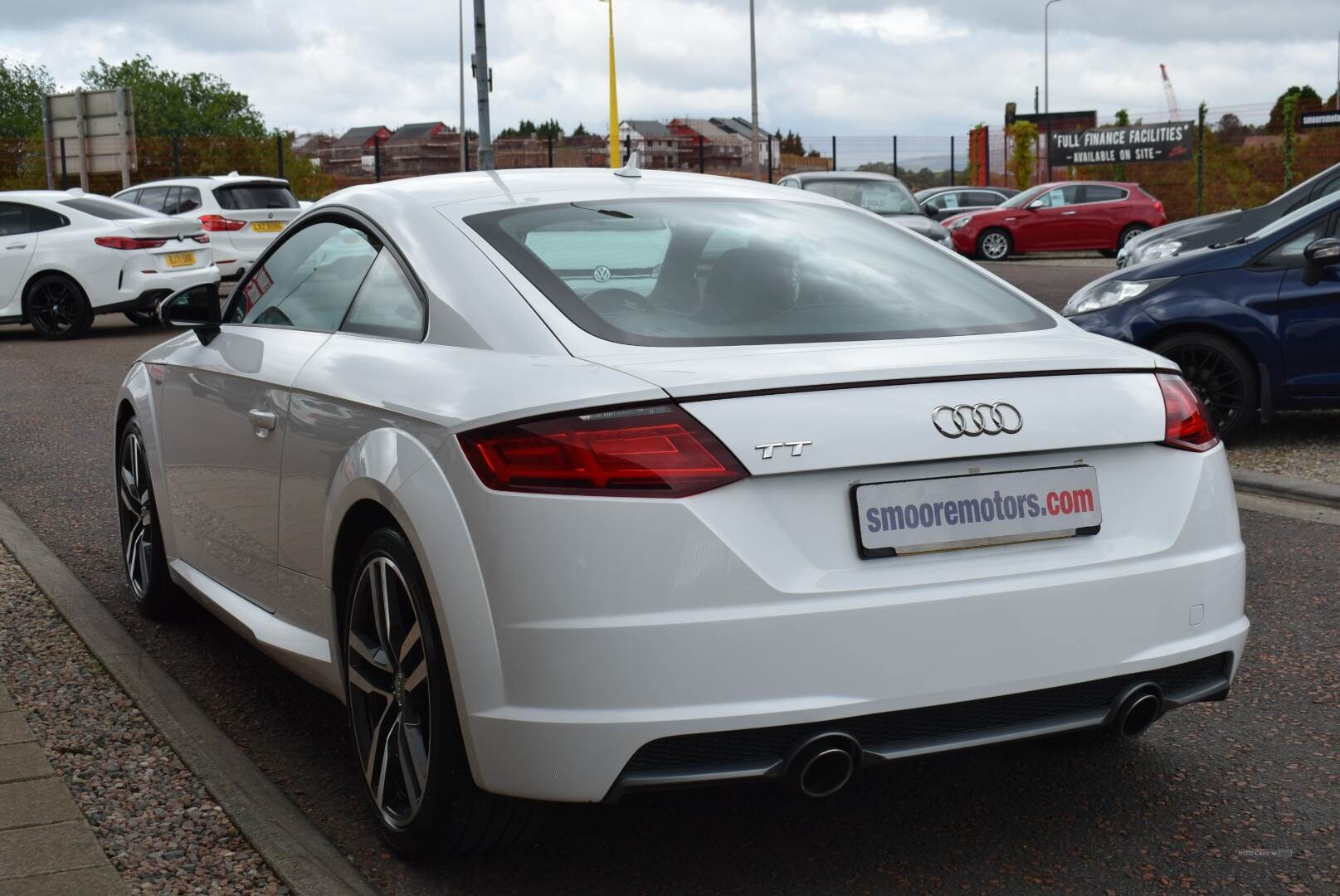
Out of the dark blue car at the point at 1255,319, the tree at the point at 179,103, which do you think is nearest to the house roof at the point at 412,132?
the tree at the point at 179,103

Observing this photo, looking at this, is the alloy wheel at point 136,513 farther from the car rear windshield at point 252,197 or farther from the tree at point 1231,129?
the tree at point 1231,129

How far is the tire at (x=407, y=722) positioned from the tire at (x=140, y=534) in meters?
1.87

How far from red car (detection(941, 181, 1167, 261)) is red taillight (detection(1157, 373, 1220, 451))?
88.8 ft

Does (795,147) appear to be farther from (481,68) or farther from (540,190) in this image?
(540,190)

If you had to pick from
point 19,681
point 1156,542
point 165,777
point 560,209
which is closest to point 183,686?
point 19,681

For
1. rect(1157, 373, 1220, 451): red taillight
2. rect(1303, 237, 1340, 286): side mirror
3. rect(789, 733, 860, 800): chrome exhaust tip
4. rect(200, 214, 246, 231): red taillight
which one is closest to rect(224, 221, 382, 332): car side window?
rect(789, 733, 860, 800): chrome exhaust tip

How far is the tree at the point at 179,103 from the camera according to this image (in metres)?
104

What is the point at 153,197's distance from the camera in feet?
72.2

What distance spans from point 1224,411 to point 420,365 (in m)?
6.38

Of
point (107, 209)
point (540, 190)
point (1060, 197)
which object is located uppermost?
point (1060, 197)

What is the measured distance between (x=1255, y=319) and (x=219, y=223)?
1577cm

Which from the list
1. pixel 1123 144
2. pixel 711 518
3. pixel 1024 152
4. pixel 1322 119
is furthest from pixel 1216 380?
pixel 1024 152

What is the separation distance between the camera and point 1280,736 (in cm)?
408

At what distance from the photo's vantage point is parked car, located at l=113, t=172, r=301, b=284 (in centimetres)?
2105
